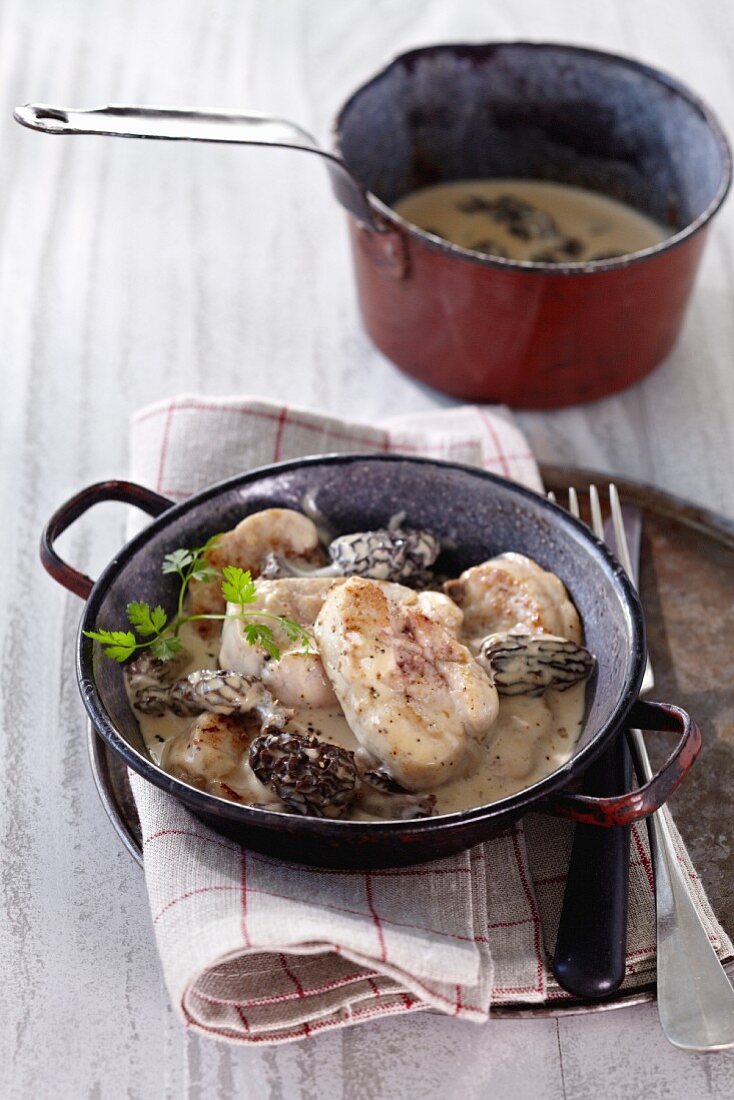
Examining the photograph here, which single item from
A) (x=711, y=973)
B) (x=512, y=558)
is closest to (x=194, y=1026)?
(x=711, y=973)

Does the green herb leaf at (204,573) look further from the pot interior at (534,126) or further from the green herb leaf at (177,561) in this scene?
the pot interior at (534,126)

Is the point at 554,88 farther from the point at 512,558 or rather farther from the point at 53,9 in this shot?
the point at 53,9

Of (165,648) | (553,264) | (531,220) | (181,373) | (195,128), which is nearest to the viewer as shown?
(165,648)

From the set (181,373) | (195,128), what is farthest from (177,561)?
(181,373)

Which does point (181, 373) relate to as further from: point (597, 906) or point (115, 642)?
point (597, 906)

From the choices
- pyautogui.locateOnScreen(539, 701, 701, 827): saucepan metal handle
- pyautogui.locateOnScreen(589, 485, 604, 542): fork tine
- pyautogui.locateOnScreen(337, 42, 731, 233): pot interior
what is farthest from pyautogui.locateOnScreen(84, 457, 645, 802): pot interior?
pyautogui.locateOnScreen(337, 42, 731, 233): pot interior

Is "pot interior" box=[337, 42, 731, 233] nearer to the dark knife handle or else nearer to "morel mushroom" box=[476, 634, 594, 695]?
"morel mushroom" box=[476, 634, 594, 695]

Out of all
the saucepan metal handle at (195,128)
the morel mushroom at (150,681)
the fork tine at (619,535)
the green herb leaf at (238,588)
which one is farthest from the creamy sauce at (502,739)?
the saucepan metal handle at (195,128)
